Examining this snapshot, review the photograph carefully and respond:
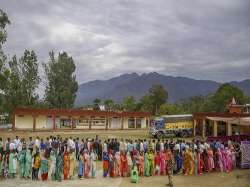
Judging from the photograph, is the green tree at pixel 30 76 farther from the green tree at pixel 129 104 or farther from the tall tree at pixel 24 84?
the green tree at pixel 129 104

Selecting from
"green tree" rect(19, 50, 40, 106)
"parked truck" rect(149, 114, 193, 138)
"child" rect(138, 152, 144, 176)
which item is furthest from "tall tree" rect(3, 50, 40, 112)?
"child" rect(138, 152, 144, 176)

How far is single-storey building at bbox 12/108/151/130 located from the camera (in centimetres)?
4638

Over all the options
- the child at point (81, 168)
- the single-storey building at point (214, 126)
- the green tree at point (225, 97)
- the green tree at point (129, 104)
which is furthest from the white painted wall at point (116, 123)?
the child at point (81, 168)

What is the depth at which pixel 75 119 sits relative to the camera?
49344 mm

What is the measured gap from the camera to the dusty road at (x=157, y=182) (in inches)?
679

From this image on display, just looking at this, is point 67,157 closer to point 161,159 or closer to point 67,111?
point 161,159

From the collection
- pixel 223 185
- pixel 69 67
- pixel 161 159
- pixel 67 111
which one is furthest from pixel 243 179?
pixel 69 67

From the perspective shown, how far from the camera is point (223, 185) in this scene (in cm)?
1773

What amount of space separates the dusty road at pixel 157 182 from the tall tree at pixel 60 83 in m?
40.6

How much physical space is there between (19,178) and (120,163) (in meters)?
4.91

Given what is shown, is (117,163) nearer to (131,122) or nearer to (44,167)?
(44,167)

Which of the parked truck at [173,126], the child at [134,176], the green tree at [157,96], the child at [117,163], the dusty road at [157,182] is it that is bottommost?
the dusty road at [157,182]

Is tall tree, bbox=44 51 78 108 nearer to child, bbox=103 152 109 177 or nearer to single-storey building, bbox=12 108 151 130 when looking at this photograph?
single-storey building, bbox=12 108 151 130

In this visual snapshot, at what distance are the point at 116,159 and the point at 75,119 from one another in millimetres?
30811
